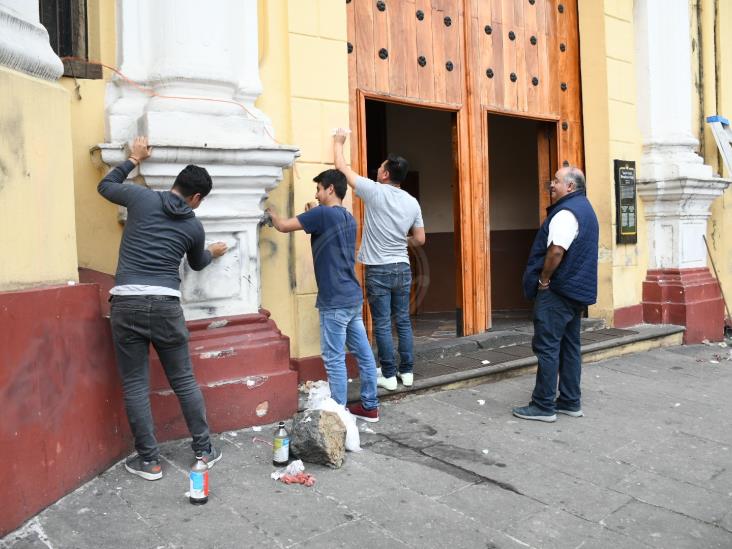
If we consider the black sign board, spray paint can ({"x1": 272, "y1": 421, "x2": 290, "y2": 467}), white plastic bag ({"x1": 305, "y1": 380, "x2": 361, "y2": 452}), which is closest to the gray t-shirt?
white plastic bag ({"x1": 305, "y1": 380, "x2": 361, "y2": 452})

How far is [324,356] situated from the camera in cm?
394

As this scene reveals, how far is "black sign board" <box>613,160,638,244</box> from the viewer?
6832 mm

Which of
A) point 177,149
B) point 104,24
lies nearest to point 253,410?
point 177,149

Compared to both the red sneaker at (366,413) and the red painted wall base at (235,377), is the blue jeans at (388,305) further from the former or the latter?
the red painted wall base at (235,377)

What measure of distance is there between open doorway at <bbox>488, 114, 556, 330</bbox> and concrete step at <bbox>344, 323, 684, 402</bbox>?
242 cm

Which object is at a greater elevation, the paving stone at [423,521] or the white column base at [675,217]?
the white column base at [675,217]

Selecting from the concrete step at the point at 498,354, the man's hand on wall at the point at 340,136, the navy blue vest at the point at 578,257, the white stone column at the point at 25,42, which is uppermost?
the white stone column at the point at 25,42

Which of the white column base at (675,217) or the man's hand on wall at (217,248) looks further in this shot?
the white column base at (675,217)

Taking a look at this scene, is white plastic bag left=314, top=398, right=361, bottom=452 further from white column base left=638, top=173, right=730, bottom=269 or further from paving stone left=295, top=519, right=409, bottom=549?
white column base left=638, top=173, right=730, bottom=269

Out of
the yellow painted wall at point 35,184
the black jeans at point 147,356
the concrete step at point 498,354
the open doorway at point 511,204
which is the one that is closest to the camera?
the yellow painted wall at point 35,184

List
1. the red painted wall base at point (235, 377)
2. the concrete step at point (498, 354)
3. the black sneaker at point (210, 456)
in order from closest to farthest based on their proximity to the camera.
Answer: the black sneaker at point (210, 456)
the red painted wall base at point (235, 377)
the concrete step at point (498, 354)

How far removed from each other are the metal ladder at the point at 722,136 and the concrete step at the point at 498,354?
2.11 metres

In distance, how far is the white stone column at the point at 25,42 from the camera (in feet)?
9.41

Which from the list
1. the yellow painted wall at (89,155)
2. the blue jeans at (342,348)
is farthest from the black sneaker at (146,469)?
the yellow painted wall at (89,155)
